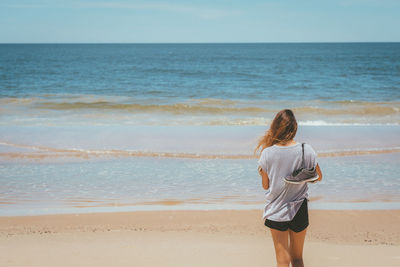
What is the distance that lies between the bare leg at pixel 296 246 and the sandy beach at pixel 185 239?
103cm

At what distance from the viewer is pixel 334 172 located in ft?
27.5

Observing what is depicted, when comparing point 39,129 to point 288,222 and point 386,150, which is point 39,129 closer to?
point 386,150

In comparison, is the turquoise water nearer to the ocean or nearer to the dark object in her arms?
the ocean

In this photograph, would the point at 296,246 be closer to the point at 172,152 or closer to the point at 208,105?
the point at 172,152

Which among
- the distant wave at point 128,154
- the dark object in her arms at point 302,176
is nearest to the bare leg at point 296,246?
the dark object in her arms at point 302,176

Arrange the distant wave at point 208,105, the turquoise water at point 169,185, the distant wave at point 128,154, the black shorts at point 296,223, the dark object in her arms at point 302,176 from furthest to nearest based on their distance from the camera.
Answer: the distant wave at point 208,105, the distant wave at point 128,154, the turquoise water at point 169,185, the black shorts at point 296,223, the dark object in her arms at point 302,176

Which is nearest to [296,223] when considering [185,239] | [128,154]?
[185,239]

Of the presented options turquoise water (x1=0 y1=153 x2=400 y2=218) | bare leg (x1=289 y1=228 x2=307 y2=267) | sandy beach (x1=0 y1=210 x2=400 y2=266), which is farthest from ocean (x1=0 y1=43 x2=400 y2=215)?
bare leg (x1=289 y1=228 x2=307 y2=267)

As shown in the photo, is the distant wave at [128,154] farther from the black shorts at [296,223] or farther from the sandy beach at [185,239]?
the black shorts at [296,223]

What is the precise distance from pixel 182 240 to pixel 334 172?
4.50 m

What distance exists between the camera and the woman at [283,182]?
3176 mm

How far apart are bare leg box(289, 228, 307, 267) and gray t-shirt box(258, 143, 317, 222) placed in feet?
0.59

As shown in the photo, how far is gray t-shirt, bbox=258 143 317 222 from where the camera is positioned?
3172 mm

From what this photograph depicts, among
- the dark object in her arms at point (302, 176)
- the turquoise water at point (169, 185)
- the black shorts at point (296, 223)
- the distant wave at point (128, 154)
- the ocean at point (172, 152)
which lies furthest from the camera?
the distant wave at point (128, 154)
